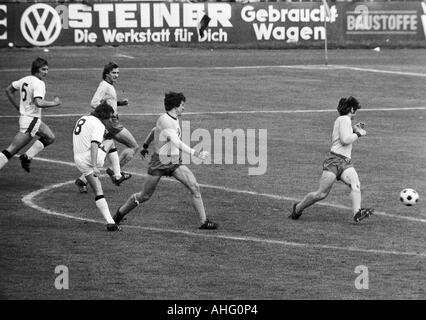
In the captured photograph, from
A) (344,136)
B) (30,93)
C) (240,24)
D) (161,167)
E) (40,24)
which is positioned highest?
(40,24)

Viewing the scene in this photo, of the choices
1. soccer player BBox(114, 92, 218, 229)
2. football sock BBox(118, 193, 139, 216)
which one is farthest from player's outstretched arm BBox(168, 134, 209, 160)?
football sock BBox(118, 193, 139, 216)

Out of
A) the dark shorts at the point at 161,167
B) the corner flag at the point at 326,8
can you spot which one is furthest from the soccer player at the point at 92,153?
the corner flag at the point at 326,8

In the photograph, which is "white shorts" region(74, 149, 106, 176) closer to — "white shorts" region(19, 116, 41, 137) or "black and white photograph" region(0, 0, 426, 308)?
"black and white photograph" region(0, 0, 426, 308)

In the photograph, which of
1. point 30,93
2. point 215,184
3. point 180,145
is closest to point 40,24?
point 30,93

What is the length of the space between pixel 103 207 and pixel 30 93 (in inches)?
205

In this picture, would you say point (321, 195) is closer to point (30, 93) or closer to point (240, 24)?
point (30, 93)

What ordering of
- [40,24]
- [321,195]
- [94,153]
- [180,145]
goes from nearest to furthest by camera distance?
[180,145] → [94,153] → [321,195] → [40,24]

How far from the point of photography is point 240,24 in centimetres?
5316

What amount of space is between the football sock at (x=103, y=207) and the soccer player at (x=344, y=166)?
10.8ft

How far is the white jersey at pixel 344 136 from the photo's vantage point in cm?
1911

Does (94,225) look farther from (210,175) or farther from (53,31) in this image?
(53,31)

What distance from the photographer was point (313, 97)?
122 feet
